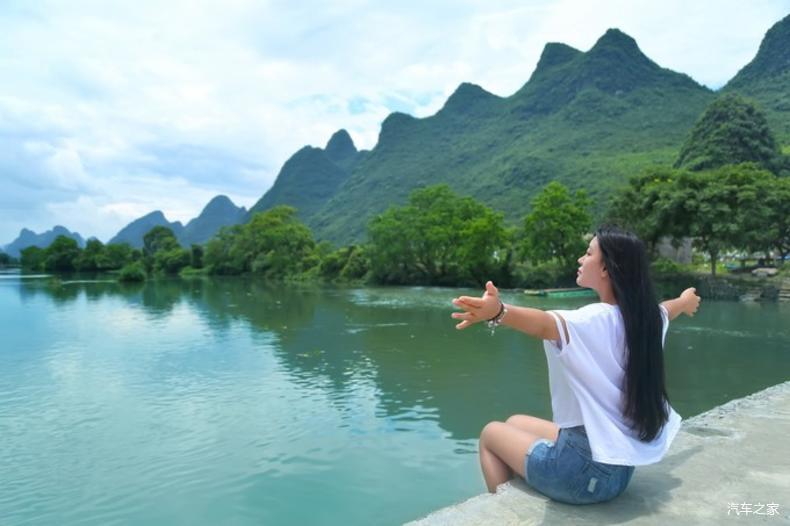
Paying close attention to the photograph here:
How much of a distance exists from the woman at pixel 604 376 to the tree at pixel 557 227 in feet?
116

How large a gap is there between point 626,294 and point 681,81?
123412 millimetres

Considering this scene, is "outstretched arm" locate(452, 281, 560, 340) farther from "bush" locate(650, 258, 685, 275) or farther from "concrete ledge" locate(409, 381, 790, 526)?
"bush" locate(650, 258, 685, 275)

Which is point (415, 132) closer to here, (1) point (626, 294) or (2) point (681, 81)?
(2) point (681, 81)

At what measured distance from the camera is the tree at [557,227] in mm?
37031

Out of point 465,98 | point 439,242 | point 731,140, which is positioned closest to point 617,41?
point 465,98

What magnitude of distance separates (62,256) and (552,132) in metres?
79.0

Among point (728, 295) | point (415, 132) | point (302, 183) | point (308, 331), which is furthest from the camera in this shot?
point (302, 183)

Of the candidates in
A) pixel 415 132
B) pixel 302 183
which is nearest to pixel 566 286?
pixel 415 132

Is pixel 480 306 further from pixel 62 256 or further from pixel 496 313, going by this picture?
pixel 62 256

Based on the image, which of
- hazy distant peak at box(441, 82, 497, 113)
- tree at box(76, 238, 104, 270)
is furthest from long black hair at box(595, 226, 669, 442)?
hazy distant peak at box(441, 82, 497, 113)

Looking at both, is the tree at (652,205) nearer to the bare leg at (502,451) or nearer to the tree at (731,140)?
the tree at (731,140)

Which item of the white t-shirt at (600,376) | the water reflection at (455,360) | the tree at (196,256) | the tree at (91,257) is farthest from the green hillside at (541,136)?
the white t-shirt at (600,376)

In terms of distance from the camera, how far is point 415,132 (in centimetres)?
15200

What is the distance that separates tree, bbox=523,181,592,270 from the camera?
3703 cm
